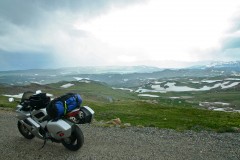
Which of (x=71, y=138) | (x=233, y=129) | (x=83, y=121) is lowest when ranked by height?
(x=233, y=129)

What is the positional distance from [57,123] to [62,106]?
811 millimetres

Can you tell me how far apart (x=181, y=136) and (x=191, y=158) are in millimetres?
5086

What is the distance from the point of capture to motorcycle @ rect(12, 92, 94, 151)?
521 inches

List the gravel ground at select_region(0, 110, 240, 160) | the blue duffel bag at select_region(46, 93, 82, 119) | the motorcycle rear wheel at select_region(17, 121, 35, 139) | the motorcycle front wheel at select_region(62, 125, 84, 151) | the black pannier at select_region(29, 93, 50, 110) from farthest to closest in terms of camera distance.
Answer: the motorcycle rear wheel at select_region(17, 121, 35, 139) < the black pannier at select_region(29, 93, 50, 110) < the motorcycle front wheel at select_region(62, 125, 84, 151) < the gravel ground at select_region(0, 110, 240, 160) < the blue duffel bag at select_region(46, 93, 82, 119)

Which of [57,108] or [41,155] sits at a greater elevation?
[57,108]

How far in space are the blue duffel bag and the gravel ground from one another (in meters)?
2.05

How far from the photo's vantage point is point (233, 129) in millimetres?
22891

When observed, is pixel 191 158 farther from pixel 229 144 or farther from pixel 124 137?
pixel 124 137

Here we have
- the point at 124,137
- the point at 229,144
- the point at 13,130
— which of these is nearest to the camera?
the point at 229,144

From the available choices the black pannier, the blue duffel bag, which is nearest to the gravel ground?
the blue duffel bag

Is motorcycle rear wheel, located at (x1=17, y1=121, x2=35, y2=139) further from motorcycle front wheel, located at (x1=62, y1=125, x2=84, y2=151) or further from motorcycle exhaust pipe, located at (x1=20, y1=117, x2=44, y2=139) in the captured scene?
motorcycle front wheel, located at (x1=62, y1=125, x2=84, y2=151)

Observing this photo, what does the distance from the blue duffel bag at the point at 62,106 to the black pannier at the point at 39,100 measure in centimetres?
150

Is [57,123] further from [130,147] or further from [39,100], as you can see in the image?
[130,147]

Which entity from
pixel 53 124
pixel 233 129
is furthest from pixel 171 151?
pixel 233 129
